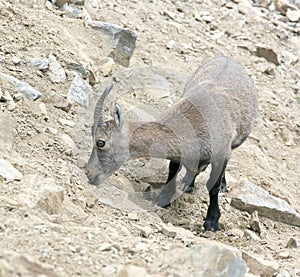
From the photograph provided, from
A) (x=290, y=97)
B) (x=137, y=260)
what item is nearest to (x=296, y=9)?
(x=290, y=97)

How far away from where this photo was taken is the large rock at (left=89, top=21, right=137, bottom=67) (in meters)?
11.3

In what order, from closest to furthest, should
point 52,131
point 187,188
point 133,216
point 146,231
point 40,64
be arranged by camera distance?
point 146,231, point 133,216, point 52,131, point 187,188, point 40,64

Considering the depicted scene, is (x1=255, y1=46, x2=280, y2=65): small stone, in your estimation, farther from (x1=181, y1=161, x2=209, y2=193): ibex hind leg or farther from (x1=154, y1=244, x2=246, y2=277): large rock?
(x1=154, y1=244, x2=246, y2=277): large rock

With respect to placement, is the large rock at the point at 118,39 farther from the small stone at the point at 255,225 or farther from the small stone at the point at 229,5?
the small stone at the point at 229,5

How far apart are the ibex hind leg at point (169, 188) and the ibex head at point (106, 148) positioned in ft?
3.10

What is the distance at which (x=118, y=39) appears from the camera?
11336 mm

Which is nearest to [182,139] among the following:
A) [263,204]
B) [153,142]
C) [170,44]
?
[153,142]

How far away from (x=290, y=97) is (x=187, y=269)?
950 centimetres

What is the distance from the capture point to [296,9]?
17234mm

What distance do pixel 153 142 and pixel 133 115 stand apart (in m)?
1.88

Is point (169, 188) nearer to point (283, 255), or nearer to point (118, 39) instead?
point (283, 255)

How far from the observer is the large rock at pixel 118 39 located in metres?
11.3

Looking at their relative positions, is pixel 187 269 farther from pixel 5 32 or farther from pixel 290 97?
pixel 290 97

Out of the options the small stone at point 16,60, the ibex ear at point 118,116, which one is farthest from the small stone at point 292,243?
the small stone at point 16,60
